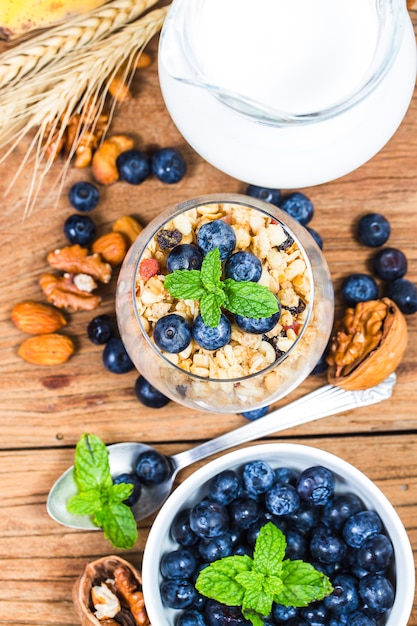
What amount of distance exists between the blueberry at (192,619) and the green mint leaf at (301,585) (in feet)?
0.37

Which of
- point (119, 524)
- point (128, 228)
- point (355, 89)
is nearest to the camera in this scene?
point (355, 89)

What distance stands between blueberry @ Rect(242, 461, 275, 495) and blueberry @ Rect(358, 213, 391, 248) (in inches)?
15.2

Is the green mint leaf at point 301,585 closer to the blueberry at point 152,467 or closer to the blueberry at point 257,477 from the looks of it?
the blueberry at point 257,477

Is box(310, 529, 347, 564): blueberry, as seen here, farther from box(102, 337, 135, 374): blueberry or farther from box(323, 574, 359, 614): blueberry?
box(102, 337, 135, 374): blueberry

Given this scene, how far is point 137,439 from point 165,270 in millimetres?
344

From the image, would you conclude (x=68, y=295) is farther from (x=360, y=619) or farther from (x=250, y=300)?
(x=360, y=619)

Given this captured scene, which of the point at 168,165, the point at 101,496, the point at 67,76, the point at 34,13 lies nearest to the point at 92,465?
the point at 101,496

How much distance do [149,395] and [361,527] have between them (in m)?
0.37

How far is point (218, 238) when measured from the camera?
38.4 inches

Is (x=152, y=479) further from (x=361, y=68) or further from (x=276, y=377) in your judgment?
(x=361, y=68)

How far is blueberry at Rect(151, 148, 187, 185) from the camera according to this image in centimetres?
123

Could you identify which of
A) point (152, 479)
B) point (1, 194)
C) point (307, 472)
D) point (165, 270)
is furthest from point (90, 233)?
point (307, 472)

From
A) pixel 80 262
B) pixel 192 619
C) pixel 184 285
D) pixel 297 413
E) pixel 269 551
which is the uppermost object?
pixel 80 262

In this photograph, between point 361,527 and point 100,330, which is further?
point 100,330
